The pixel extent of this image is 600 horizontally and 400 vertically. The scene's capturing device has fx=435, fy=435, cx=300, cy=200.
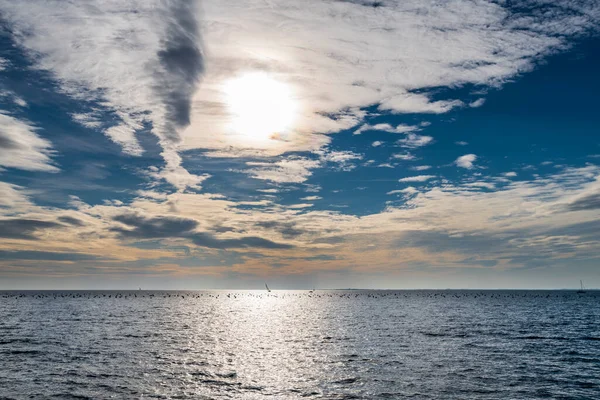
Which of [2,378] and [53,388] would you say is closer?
[53,388]

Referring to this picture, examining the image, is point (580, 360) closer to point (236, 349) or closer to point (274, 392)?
point (274, 392)

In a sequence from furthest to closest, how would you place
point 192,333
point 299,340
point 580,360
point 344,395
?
point 192,333 < point 299,340 < point 580,360 < point 344,395

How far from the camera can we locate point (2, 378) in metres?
43.2

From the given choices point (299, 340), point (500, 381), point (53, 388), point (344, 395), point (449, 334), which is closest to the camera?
point (344, 395)

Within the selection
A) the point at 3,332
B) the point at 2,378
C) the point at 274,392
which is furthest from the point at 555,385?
the point at 3,332

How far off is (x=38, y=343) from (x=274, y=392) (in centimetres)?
4905

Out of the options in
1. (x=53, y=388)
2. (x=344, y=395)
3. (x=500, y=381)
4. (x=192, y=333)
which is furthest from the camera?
(x=192, y=333)

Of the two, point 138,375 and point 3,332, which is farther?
point 3,332

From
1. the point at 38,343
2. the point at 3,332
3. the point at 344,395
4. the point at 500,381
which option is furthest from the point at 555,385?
the point at 3,332

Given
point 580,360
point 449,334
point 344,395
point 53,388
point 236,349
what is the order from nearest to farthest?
point 344,395, point 53,388, point 580,360, point 236,349, point 449,334

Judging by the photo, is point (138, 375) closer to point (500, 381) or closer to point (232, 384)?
point (232, 384)

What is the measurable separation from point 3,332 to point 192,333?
3567 cm

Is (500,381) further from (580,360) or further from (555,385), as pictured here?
(580,360)

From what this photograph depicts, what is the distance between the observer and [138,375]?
45125 millimetres
